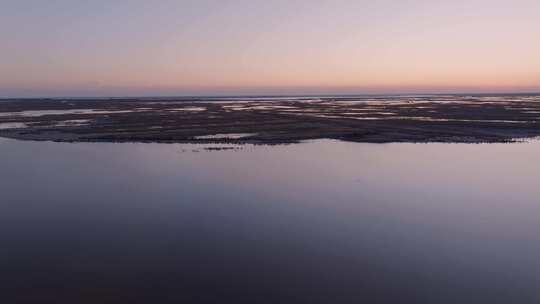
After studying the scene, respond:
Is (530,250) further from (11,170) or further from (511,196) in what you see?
(11,170)

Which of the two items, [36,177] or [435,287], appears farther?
[36,177]

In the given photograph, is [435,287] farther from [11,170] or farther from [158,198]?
[11,170]

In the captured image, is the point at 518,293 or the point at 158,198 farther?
the point at 158,198

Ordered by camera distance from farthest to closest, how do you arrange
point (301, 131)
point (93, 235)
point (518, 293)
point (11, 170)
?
point (301, 131)
point (11, 170)
point (93, 235)
point (518, 293)

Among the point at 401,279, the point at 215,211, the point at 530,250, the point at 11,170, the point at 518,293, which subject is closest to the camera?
the point at 518,293

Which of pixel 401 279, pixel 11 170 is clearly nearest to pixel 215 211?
pixel 401 279

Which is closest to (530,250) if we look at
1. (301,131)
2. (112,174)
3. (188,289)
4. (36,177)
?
(188,289)
